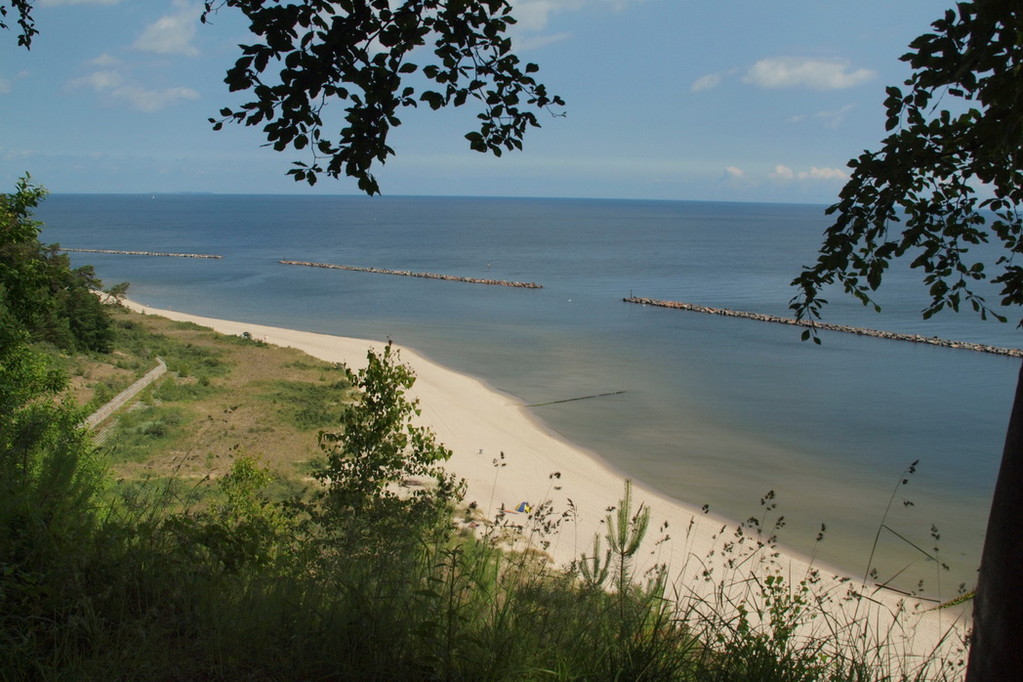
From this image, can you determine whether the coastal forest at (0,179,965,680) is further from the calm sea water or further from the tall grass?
the calm sea water

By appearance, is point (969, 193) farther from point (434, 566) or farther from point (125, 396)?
point (125, 396)

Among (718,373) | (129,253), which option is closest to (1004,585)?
(718,373)

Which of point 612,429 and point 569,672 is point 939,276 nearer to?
point 569,672

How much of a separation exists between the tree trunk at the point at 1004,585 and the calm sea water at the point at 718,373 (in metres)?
5.02

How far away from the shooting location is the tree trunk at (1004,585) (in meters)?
3.38

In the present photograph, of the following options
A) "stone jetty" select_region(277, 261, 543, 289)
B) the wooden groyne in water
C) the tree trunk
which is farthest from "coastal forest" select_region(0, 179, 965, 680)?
"stone jetty" select_region(277, 261, 543, 289)

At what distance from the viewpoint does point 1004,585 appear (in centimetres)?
344

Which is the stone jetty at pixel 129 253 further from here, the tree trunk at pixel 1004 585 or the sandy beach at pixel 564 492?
the tree trunk at pixel 1004 585

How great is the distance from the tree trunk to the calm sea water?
502 centimetres

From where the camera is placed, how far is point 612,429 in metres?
30.0

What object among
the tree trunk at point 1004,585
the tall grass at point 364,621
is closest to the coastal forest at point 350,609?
the tall grass at point 364,621

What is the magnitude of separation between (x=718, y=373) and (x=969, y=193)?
37439 millimetres

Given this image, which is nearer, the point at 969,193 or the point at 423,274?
the point at 969,193

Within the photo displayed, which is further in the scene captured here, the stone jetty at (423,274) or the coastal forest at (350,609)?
the stone jetty at (423,274)
